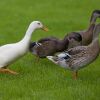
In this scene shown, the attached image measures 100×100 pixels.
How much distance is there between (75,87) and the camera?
899 cm

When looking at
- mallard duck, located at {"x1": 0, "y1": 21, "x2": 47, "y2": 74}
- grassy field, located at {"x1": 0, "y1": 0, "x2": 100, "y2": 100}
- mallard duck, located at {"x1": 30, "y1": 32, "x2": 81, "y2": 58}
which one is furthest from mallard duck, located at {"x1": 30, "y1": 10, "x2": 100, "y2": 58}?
mallard duck, located at {"x1": 0, "y1": 21, "x2": 47, "y2": 74}

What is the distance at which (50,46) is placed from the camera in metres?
11.3

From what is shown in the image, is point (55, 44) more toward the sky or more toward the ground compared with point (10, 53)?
more toward the ground

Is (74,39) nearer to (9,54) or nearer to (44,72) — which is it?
(44,72)

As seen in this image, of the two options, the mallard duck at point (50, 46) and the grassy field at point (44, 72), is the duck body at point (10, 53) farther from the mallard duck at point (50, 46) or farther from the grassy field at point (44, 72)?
the mallard duck at point (50, 46)

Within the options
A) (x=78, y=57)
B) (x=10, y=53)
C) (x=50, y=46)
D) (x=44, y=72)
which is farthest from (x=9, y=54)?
(x=50, y=46)

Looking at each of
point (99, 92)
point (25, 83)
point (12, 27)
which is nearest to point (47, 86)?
point (25, 83)

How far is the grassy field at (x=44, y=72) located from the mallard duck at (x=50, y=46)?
265mm

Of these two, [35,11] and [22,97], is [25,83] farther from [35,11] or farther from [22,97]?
[35,11]

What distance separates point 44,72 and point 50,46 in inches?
52.3

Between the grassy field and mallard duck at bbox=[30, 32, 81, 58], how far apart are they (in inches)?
10.4

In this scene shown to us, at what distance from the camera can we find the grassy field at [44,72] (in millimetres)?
8577

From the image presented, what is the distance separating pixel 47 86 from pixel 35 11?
956cm

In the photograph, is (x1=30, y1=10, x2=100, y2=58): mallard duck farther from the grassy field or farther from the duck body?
the duck body
